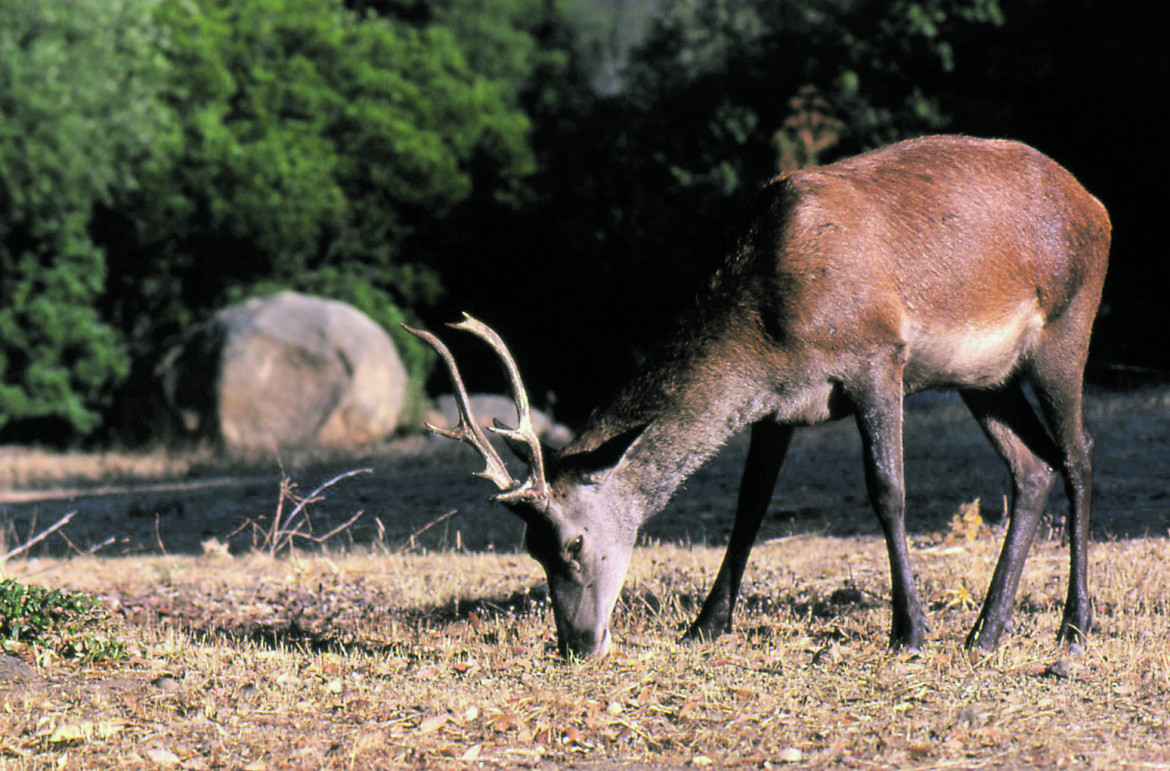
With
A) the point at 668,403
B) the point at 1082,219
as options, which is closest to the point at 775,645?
the point at 668,403

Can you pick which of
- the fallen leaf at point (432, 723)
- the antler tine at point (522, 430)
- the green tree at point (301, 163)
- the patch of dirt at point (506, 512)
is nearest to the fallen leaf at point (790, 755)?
the fallen leaf at point (432, 723)

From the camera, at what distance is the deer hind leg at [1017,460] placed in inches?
249

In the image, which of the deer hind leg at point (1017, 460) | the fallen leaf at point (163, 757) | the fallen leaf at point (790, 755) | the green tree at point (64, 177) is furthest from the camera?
the green tree at point (64, 177)

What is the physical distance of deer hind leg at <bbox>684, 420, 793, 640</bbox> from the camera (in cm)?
640

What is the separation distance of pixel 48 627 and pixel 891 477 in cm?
392

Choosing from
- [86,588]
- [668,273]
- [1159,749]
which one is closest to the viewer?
[1159,749]

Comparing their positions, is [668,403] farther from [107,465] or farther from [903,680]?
[107,465]

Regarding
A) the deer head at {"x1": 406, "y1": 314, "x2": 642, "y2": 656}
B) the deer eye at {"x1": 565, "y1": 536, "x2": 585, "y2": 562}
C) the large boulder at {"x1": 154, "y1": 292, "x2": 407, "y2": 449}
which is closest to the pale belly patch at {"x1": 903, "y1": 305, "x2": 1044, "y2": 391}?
the deer head at {"x1": 406, "y1": 314, "x2": 642, "y2": 656}

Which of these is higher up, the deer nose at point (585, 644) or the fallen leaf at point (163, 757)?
the fallen leaf at point (163, 757)

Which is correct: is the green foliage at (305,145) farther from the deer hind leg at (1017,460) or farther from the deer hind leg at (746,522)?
the deer hind leg at (1017,460)

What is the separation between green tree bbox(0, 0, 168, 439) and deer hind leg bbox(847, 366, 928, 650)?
19558 mm

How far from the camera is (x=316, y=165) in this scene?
90.1 feet

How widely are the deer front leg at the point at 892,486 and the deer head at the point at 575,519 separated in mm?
1008

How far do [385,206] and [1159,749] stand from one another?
84.7 feet
